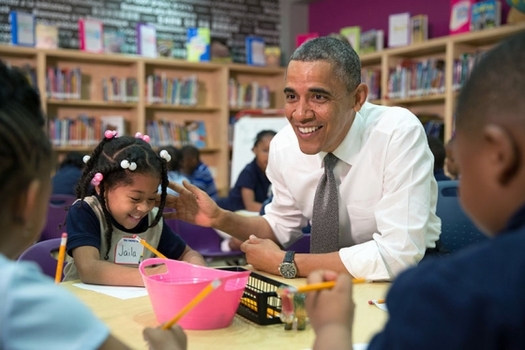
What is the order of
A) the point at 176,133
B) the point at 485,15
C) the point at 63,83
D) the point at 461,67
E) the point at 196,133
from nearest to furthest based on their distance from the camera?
1. the point at 485,15
2. the point at 461,67
3. the point at 63,83
4. the point at 176,133
5. the point at 196,133

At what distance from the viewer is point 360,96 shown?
2.09 meters

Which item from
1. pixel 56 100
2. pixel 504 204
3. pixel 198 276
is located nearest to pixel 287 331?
pixel 198 276

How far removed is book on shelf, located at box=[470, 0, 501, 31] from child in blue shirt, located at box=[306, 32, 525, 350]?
496cm

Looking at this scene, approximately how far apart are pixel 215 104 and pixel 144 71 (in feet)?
3.49

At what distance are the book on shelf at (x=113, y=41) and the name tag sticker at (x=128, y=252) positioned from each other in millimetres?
4939

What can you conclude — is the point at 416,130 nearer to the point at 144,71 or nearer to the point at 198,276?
the point at 198,276

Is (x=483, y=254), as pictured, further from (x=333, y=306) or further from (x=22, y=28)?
(x=22, y=28)

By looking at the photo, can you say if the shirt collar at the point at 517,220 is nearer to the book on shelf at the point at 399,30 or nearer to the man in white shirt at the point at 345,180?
the man in white shirt at the point at 345,180

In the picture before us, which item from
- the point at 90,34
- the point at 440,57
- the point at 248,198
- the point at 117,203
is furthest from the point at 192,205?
the point at 90,34

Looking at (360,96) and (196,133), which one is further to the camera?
(196,133)

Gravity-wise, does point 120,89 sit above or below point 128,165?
above

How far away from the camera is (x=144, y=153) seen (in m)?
2.05

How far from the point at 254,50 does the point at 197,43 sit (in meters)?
0.78

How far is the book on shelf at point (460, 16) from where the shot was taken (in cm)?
552
